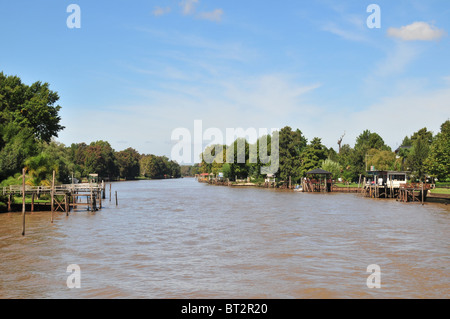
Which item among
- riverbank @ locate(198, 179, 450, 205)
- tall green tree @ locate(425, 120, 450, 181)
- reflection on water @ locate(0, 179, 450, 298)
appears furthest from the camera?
tall green tree @ locate(425, 120, 450, 181)

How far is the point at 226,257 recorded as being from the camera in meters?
25.4

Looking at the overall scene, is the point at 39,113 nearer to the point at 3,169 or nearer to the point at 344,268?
the point at 3,169

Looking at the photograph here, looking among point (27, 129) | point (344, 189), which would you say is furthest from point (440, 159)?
point (27, 129)

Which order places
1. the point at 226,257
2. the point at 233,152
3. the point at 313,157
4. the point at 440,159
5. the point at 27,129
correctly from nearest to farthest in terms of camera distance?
the point at 226,257 → the point at 27,129 → the point at 440,159 → the point at 313,157 → the point at 233,152

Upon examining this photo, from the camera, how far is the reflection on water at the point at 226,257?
1878cm

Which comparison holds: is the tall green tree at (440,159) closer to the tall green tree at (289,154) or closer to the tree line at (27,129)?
the tall green tree at (289,154)

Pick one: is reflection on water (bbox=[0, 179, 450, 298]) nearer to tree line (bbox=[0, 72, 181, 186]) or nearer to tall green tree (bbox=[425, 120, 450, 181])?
tree line (bbox=[0, 72, 181, 186])

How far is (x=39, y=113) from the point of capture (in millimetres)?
71062

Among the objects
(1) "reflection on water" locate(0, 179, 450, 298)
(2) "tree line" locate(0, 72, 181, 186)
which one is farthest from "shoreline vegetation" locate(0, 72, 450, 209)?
(1) "reflection on water" locate(0, 179, 450, 298)

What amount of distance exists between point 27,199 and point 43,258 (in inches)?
1433

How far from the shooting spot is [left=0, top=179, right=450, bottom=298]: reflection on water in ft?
61.6

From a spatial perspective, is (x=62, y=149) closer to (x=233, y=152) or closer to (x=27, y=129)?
(x=27, y=129)

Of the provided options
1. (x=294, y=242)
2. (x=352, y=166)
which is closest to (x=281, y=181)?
(x=352, y=166)
